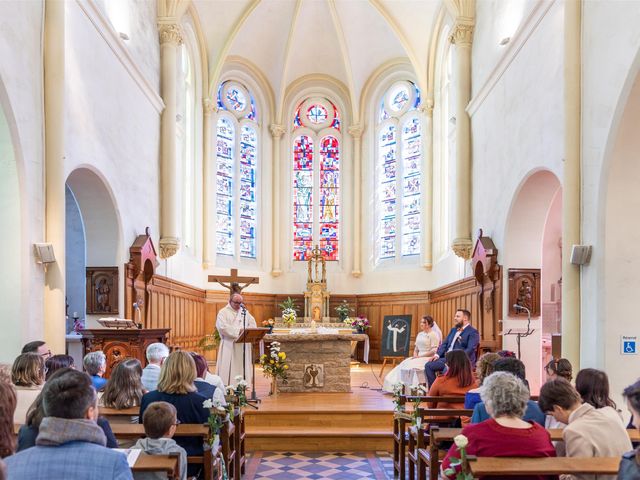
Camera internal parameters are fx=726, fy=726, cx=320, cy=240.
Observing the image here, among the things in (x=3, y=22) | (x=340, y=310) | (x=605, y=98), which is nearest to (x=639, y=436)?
(x=605, y=98)

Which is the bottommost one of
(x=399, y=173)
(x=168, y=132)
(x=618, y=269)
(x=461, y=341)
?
(x=461, y=341)

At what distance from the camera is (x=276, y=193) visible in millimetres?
19766

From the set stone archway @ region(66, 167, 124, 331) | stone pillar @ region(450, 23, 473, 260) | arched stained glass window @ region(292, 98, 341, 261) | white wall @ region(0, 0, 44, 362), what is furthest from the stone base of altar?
arched stained glass window @ region(292, 98, 341, 261)

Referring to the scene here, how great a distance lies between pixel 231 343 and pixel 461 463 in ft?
24.7

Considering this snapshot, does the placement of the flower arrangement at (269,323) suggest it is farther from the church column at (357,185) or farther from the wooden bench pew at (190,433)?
the wooden bench pew at (190,433)

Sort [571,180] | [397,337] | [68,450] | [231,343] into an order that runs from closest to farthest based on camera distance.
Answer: [68,450], [571,180], [231,343], [397,337]

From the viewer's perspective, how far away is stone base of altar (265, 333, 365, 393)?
1156cm

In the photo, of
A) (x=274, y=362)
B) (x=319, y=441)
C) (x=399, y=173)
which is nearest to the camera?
(x=319, y=441)

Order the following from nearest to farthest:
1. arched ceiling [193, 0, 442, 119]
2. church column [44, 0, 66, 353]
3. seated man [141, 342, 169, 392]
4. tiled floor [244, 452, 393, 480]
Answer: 1. seated man [141, 342, 169, 392]
2. tiled floor [244, 452, 393, 480]
3. church column [44, 0, 66, 353]
4. arched ceiling [193, 0, 442, 119]

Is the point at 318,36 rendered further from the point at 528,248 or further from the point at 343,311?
the point at 528,248

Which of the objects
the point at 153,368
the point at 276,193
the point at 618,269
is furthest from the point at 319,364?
the point at 276,193

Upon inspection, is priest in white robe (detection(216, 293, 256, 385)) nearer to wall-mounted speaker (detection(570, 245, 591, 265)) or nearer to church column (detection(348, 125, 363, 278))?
wall-mounted speaker (detection(570, 245, 591, 265))

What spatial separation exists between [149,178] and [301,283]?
7402mm

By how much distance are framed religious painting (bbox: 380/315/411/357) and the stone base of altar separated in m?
1.80
